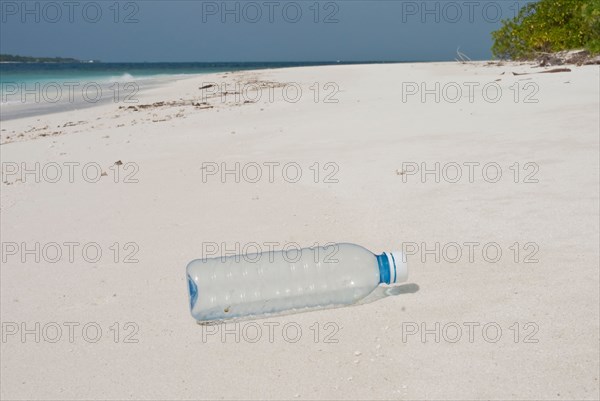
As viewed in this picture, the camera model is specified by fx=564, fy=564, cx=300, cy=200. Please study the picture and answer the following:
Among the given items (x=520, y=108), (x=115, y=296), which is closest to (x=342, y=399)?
(x=115, y=296)

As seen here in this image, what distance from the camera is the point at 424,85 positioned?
7.12 m

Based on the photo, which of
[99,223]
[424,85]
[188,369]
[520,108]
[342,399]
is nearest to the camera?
[342,399]

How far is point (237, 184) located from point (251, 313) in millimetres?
1321

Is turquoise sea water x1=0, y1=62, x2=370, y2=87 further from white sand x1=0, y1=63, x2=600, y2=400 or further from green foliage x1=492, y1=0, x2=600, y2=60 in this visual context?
white sand x1=0, y1=63, x2=600, y2=400

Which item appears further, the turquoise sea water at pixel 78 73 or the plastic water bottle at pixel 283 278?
the turquoise sea water at pixel 78 73

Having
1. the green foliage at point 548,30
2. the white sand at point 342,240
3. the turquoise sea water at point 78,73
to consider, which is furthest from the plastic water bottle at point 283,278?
the turquoise sea water at point 78,73

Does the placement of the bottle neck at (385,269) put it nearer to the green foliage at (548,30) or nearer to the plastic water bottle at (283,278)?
the plastic water bottle at (283,278)

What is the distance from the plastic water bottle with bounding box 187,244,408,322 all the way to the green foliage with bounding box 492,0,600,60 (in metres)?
11.7

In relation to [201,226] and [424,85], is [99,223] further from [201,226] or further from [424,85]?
[424,85]

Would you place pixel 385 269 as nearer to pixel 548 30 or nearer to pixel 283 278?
pixel 283 278

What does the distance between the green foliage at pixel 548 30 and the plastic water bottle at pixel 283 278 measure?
11.7 m

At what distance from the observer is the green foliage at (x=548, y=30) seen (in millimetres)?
12344

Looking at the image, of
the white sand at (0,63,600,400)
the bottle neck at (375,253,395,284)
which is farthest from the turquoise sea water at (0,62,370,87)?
the bottle neck at (375,253,395,284)

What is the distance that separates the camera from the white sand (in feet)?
4.52
